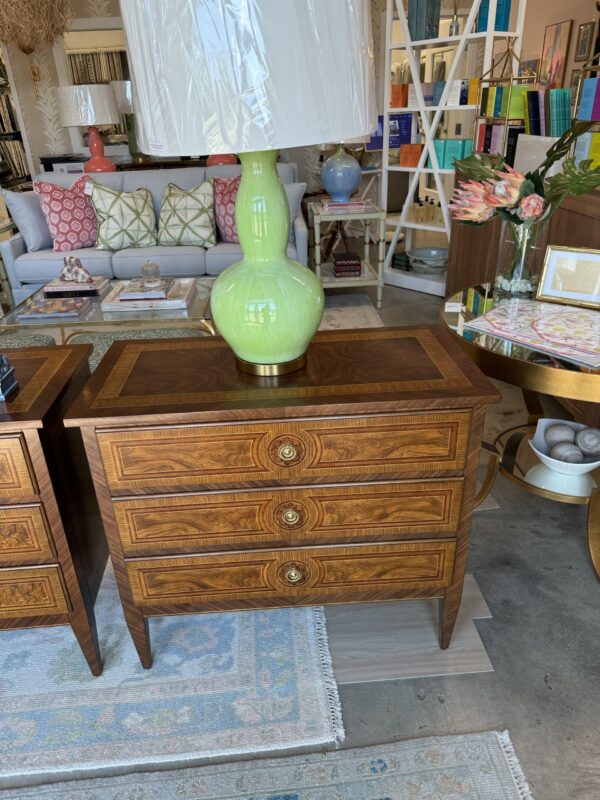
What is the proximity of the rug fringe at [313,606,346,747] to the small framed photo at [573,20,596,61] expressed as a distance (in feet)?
18.3

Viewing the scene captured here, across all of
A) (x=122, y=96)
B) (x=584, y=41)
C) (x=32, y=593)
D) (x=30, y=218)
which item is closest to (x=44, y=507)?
(x=32, y=593)

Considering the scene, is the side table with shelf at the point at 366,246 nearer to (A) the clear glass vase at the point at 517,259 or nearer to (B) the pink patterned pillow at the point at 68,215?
(B) the pink patterned pillow at the point at 68,215

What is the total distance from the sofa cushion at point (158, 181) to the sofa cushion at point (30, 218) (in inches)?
23.4

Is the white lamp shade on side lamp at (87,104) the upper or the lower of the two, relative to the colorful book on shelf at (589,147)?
upper

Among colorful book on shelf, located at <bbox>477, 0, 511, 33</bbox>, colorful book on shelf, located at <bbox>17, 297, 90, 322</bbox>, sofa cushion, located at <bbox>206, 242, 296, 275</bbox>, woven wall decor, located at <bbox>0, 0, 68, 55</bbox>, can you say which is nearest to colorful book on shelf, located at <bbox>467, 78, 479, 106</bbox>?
colorful book on shelf, located at <bbox>477, 0, 511, 33</bbox>

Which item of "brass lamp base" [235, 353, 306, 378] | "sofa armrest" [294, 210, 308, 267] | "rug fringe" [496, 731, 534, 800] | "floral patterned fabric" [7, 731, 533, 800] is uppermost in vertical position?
"brass lamp base" [235, 353, 306, 378]

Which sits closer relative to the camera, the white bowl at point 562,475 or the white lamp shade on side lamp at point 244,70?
the white lamp shade on side lamp at point 244,70

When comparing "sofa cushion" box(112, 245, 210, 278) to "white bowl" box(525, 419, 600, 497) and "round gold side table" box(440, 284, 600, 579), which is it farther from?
"white bowl" box(525, 419, 600, 497)

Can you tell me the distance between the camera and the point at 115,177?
3.95 m

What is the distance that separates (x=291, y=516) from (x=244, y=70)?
849mm

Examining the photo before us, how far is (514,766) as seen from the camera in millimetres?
1217

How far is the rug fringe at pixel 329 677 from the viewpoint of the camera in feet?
4.28

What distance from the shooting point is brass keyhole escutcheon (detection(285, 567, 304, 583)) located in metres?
1.32

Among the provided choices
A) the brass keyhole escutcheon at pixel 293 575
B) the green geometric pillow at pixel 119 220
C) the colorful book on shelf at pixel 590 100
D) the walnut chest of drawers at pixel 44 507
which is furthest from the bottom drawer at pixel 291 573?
the green geometric pillow at pixel 119 220
